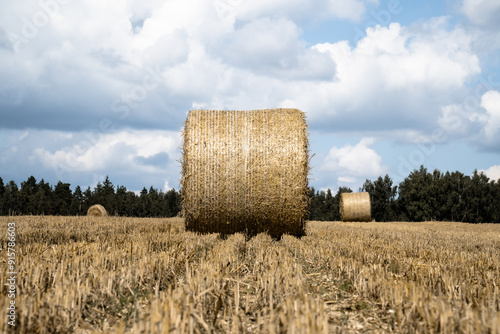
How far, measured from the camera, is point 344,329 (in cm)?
234

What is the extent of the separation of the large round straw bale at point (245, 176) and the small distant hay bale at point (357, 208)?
14474 millimetres

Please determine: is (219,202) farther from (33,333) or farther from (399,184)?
(399,184)

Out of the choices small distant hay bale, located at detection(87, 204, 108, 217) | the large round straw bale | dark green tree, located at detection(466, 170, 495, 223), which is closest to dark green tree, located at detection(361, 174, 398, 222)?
dark green tree, located at detection(466, 170, 495, 223)

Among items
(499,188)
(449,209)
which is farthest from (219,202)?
(499,188)

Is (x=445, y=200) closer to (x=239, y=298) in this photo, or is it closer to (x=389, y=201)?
(x=389, y=201)

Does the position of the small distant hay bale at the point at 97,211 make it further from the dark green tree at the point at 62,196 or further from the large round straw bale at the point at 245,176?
the dark green tree at the point at 62,196

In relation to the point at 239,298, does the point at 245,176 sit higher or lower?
higher

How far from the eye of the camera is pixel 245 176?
25.3ft

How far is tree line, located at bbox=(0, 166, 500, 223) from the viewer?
46144 millimetres

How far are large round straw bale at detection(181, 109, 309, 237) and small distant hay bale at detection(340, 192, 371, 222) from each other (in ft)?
47.5

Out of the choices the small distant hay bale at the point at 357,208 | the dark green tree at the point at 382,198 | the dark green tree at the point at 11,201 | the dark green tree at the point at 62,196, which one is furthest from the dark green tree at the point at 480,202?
the dark green tree at the point at 11,201

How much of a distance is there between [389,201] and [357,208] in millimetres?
37532

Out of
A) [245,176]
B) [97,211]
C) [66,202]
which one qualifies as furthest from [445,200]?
[66,202]

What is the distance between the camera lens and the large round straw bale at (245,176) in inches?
305
